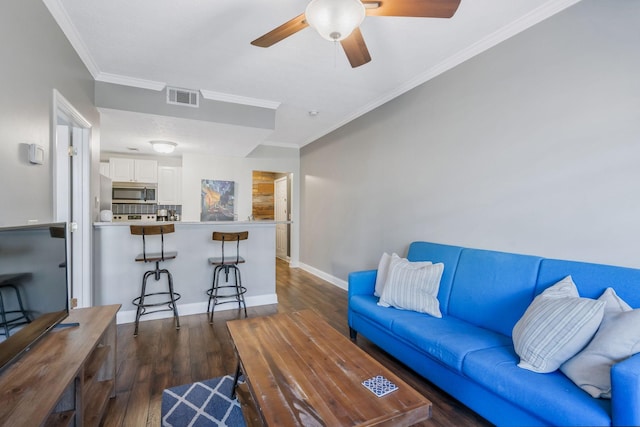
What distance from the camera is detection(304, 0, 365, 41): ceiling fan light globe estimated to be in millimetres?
1532

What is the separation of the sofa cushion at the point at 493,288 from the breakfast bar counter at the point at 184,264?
2479mm

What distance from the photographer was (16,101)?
164 centimetres

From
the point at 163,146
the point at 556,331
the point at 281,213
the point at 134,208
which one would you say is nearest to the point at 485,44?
the point at 556,331

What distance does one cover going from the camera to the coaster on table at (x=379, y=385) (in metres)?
1.35

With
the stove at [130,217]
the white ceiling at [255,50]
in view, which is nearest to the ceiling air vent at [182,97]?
the white ceiling at [255,50]

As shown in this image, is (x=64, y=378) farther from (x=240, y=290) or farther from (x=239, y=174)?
(x=239, y=174)

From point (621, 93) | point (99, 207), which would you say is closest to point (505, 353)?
point (621, 93)

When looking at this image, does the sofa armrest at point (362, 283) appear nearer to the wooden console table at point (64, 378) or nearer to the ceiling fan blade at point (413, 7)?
the wooden console table at point (64, 378)

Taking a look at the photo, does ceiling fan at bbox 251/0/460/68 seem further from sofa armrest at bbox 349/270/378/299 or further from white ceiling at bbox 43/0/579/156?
sofa armrest at bbox 349/270/378/299

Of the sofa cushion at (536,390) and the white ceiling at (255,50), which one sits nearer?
the sofa cushion at (536,390)

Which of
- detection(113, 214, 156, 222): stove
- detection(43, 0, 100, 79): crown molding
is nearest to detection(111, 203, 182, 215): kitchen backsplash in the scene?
detection(113, 214, 156, 222): stove

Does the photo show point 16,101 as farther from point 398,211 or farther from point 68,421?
point 398,211

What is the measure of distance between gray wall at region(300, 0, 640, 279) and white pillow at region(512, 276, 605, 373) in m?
0.59

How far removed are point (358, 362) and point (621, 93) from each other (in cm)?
229
